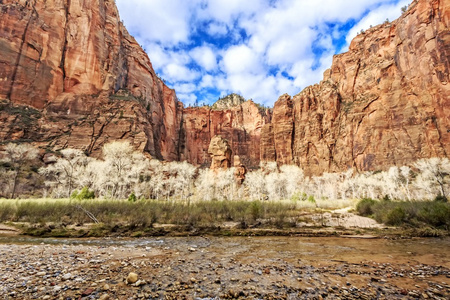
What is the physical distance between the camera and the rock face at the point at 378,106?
6088 cm

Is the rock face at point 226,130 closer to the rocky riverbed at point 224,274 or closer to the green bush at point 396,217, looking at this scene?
the green bush at point 396,217

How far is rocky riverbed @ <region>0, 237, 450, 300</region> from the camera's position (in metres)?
4.20

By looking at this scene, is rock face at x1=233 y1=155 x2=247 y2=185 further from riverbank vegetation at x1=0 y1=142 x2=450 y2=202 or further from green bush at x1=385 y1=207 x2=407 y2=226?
green bush at x1=385 y1=207 x2=407 y2=226

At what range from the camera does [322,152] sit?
297ft

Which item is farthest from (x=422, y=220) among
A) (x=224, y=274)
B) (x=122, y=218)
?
(x=122, y=218)

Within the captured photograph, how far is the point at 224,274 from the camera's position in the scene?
5457 millimetres

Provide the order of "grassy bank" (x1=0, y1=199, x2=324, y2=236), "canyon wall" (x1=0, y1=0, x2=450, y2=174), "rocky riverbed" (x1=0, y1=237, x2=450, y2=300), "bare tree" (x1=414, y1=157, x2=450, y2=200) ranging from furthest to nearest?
"canyon wall" (x1=0, y1=0, x2=450, y2=174), "bare tree" (x1=414, y1=157, x2=450, y2=200), "grassy bank" (x1=0, y1=199, x2=324, y2=236), "rocky riverbed" (x1=0, y1=237, x2=450, y2=300)

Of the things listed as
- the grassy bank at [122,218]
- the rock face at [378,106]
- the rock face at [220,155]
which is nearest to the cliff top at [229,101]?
the rock face at [378,106]

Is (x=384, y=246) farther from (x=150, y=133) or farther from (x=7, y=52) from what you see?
(x=7, y=52)

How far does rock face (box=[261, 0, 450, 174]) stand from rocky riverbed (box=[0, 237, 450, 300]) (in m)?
73.9

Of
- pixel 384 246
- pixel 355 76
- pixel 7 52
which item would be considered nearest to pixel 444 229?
pixel 384 246

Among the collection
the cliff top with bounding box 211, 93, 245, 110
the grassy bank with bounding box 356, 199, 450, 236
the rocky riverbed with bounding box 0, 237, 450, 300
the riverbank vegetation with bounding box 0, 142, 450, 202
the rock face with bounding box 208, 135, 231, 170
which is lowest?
the rocky riverbed with bounding box 0, 237, 450, 300

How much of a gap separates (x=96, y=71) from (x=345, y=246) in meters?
77.1

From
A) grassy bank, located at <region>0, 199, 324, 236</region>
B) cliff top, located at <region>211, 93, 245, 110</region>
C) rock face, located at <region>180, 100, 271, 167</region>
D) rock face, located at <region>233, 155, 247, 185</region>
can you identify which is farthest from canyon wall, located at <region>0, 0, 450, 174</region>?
cliff top, located at <region>211, 93, 245, 110</region>
